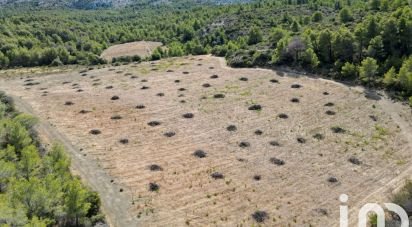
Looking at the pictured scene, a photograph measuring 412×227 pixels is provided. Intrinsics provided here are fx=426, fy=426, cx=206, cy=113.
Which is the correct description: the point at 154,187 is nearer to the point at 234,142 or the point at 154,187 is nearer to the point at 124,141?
the point at 124,141

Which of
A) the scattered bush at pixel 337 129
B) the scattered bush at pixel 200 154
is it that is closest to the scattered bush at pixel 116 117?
the scattered bush at pixel 200 154

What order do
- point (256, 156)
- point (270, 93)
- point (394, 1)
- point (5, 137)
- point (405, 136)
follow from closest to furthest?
1. point (5, 137)
2. point (256, 156)
3. point (405, 136)
4. point (270, 93)
5. point (394, 1)

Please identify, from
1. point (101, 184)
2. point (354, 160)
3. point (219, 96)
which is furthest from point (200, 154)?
point (219, 96)

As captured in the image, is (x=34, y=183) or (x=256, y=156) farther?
(x=256, y=156)

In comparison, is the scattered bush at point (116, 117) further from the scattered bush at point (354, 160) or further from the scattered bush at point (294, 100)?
the scattered bush at point (354, 160)

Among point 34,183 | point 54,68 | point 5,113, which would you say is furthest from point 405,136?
point 54,68

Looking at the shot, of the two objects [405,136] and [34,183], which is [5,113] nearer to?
[34,183]

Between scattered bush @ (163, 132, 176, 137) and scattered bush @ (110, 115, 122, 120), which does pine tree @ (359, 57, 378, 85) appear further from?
scattered bush @ (110, 115, 122, 120)
